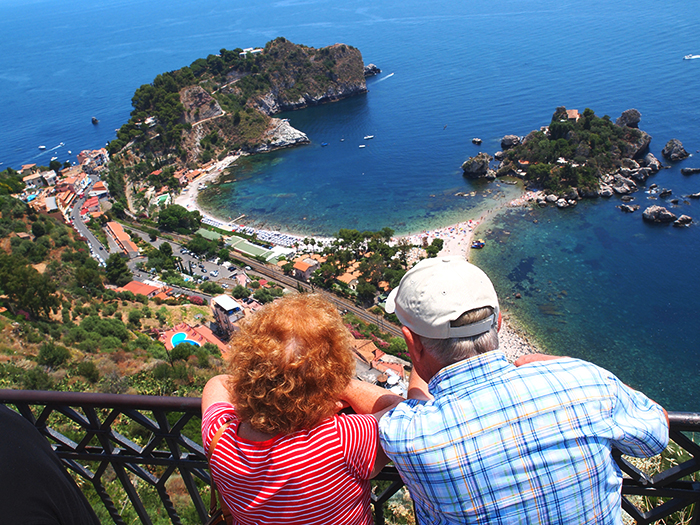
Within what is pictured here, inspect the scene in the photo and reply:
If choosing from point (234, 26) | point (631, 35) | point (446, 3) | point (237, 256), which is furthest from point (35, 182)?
point (446, 3)

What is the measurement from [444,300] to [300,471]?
26.7 inches

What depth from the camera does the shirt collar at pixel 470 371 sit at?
1.34m

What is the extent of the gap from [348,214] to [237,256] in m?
11.3

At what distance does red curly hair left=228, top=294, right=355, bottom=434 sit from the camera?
130cm

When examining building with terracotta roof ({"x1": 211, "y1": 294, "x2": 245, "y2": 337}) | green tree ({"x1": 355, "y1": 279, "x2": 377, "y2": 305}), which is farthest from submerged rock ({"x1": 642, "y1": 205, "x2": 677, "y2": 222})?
building with terracotta roof ({"x1": 211, "y1": 294, "x2": 245, "y2": 337})

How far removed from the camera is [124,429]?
5809mm

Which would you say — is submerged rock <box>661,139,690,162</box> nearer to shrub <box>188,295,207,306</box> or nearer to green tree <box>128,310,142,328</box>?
shrub <box>188,295,207,306</box>

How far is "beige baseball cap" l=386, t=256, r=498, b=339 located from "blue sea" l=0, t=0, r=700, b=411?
24181mm

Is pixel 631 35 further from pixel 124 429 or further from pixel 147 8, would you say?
pixel 147 8

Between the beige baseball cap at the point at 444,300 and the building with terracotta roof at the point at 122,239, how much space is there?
35.9 metres

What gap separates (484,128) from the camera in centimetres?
5250

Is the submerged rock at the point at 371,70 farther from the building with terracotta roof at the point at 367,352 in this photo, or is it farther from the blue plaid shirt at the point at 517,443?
the blue plaid shirt at the point at 517,443

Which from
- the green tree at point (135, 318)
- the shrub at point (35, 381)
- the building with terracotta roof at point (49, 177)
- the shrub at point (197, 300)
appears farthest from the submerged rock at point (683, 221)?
the building with terracotta roof at point (49, 177)

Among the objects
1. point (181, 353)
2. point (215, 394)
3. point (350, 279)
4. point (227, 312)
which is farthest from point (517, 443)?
point (350, 279)
